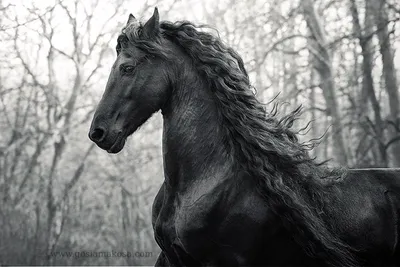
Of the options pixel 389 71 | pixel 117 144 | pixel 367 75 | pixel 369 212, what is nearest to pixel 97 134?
pixel 117 144

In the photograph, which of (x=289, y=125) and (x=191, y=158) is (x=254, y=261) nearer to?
(x=191, y=158)

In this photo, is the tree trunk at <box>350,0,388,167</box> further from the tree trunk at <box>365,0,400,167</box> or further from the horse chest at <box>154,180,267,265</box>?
the horse chest at <box>154,180,267,265</box>

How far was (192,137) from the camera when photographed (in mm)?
3068

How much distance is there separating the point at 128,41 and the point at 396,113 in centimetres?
1126

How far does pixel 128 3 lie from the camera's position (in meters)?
16.3

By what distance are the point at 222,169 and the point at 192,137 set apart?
0.27 m

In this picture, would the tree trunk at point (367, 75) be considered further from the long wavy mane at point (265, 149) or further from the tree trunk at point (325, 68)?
the long wavy mane at point (265, 149)

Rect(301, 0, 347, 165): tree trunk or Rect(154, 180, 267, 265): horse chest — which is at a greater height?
Rect(301, 0, 347, 165): tree trunk

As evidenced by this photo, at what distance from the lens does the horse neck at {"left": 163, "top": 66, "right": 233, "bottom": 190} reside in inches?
118

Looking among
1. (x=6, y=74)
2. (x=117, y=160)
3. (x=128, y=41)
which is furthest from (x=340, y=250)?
(x=117, y=160)

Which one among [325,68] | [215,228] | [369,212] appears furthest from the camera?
[325,68]

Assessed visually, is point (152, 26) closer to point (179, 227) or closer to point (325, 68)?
point (179, 227)

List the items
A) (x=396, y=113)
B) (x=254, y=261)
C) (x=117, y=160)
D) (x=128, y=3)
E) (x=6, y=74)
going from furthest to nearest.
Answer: (x=117, y=160) → (x=128, y=3) → (x=6, y=74) → (x=396, y=113) → (x=254, y=261)

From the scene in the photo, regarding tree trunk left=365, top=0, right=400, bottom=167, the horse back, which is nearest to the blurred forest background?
tree trunk left=365, top=0, right=400, bottom=167
